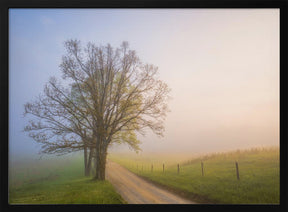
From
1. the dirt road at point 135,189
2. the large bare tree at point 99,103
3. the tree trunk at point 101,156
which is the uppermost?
the large bare tree at point 99,103

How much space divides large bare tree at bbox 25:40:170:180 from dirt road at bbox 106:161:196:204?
0.73 ft

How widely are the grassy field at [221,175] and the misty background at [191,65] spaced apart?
194mm

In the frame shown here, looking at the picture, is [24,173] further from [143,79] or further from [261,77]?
[261,77]

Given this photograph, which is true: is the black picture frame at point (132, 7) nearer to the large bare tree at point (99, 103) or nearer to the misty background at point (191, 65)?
the misty background at point (191, 65)

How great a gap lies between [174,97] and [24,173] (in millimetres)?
3206

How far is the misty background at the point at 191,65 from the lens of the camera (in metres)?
4.66

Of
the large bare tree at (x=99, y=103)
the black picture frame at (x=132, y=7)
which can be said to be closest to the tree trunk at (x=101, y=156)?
the large bare tree at (x=99, y=103)

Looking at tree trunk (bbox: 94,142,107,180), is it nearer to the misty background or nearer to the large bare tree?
the large bare tree

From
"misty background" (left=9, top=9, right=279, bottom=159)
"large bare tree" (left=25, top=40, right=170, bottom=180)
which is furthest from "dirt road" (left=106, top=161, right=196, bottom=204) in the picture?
"misty background" (left=9, top=9, right=279, bottom=159)

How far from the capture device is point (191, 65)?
4.79 metres

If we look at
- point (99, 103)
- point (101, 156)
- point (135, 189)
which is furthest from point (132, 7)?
point (135, 189)

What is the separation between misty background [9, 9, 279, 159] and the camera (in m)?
4.66
